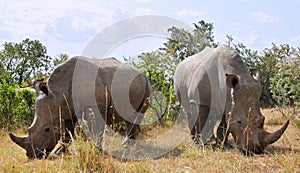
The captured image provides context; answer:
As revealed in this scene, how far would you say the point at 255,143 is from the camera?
5.89 meters

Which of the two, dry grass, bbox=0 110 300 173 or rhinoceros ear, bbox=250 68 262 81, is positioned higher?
rhinoceros ear, bbox=250 68 262 81

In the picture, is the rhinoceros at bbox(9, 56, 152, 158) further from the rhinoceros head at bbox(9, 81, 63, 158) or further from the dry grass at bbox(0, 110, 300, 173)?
the dry grass at bbox(0, 110, 300, 173)

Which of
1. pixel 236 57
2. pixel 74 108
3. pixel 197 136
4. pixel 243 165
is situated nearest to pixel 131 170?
pixel 243 165

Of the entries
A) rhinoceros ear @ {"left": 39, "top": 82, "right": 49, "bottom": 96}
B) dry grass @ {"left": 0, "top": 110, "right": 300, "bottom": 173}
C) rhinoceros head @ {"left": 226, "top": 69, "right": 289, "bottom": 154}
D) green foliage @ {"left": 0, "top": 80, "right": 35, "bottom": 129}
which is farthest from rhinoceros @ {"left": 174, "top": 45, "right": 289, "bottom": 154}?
green foliage @ {"left": 0, "top": 80, "right": 35, "bottom": 129}

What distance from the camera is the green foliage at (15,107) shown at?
989 centimetres

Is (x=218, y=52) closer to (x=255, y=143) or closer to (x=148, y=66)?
(x=255, y=143)

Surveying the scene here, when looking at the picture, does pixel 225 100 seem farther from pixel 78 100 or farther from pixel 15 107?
pixel 15 107

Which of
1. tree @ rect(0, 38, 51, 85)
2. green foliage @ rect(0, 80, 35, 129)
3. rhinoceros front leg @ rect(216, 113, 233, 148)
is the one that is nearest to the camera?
rhinoceros front leg @ rect(216, 113, 233, 148)

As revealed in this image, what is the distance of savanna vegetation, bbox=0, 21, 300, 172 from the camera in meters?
4.99

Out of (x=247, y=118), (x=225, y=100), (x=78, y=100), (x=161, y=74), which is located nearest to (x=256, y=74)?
(x=225, y=100)

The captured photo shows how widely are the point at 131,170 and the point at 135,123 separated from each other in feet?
9.53

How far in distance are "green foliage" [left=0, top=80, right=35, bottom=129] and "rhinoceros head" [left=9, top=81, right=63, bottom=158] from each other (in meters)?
3.93

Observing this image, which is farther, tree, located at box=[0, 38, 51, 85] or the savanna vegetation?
tree, located at box=[0, 38, 51, 85]

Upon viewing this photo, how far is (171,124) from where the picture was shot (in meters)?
10.8
